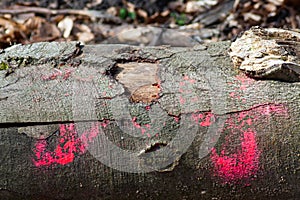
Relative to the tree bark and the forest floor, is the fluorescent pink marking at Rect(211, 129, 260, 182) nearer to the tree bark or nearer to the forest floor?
the tree bark

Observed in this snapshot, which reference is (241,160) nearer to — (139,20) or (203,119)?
(203,119)

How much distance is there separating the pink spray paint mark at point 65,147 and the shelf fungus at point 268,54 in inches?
16.1

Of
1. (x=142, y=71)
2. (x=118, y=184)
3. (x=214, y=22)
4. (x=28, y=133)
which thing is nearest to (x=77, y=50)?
(x=142, y=71)

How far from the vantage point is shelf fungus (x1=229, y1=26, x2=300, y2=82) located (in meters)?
1.13

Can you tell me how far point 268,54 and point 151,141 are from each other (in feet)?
1.28

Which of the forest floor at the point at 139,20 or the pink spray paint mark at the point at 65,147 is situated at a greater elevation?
the pink spray paint mark at the point at 65,147

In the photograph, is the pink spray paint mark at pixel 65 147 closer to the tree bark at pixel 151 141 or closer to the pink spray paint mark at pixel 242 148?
the tree bark at pixel 151 141

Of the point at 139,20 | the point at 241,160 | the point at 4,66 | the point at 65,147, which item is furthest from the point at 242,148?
the point at 139,20

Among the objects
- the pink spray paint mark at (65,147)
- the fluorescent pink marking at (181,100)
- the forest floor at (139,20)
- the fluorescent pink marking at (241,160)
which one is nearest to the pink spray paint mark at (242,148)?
the fluorescent pink marking at (241,160)

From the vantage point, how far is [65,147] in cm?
110

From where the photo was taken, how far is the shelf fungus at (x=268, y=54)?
113cm

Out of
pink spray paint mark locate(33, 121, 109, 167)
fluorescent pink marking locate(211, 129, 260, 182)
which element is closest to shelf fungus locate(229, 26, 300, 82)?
fluorescent pink marking locate(211, 129, 260, 182)

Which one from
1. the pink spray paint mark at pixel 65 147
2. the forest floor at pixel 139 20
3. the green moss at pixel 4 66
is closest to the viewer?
the pink spray paint mark at pixel 65 147

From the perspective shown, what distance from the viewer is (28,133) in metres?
1.09
